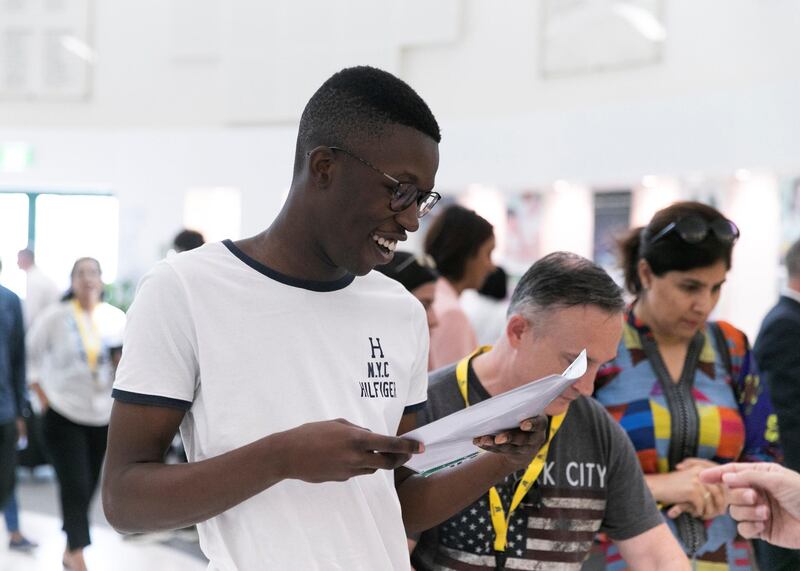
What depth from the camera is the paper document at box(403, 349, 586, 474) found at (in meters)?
1.62

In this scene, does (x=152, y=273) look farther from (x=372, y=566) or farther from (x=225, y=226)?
(x=225, y=226)

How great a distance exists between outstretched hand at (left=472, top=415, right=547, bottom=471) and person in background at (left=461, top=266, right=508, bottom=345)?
412cm

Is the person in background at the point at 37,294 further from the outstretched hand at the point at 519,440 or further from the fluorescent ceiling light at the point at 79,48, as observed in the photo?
the outstretched hand at the point at 519,440

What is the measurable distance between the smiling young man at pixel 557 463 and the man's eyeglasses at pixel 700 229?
692mm

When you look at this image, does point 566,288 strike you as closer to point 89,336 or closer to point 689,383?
point 689,383

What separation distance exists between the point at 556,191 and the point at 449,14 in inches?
127

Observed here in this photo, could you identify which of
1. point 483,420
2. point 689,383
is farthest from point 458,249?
point 483,420

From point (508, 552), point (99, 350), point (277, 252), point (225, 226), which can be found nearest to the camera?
point (277, 252)

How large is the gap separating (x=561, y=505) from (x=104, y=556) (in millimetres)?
5238

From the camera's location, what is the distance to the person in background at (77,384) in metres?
6.08

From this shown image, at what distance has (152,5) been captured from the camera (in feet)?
49.6

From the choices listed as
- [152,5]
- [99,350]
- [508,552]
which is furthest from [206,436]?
[152,5]

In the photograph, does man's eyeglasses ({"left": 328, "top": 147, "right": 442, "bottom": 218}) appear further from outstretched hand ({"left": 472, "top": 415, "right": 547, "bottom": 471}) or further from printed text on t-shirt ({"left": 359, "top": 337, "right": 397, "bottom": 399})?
outstretched hand ({"left": 472, "top": 415, "right": 547, "bottom": 471})

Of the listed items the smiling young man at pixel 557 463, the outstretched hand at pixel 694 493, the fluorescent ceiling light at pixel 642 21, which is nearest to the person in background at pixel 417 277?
the outstretched hand at pixel 694 493
